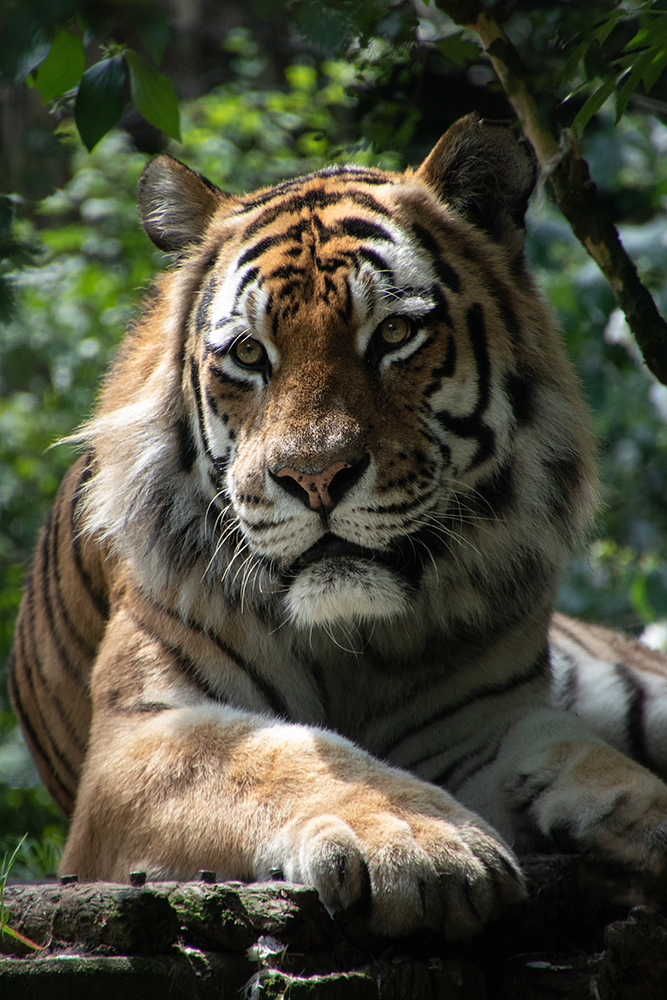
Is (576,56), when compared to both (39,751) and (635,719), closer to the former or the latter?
(635,719)

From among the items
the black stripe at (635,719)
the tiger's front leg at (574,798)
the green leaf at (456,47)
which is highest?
the green leaf at (456,47)

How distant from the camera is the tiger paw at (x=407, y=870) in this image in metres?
1.37

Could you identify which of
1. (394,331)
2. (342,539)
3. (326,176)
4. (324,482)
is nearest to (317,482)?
(324,482)

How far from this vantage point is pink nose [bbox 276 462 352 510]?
1.83 m

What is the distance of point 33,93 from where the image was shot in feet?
30.3

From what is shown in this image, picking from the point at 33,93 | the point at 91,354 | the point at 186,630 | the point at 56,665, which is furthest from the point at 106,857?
the point at 33,93

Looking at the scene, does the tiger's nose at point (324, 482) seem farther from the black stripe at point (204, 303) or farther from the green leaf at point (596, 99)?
the green leaf at point (596, 99)

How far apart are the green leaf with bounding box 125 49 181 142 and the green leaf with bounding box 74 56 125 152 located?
1.3 inches

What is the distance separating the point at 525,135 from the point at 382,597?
1.20 metres

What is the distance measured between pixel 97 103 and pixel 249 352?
0.57 metres

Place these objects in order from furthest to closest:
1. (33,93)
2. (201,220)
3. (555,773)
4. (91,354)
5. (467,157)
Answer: (33,93) → (91,354) → (201,220) → (467,157) → (555,773)

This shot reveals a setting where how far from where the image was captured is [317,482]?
72.1 inches

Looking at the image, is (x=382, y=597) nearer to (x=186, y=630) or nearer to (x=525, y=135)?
(x=186, y=630)

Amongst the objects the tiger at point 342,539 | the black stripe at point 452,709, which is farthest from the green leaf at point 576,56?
the black stripe at point 452,709
